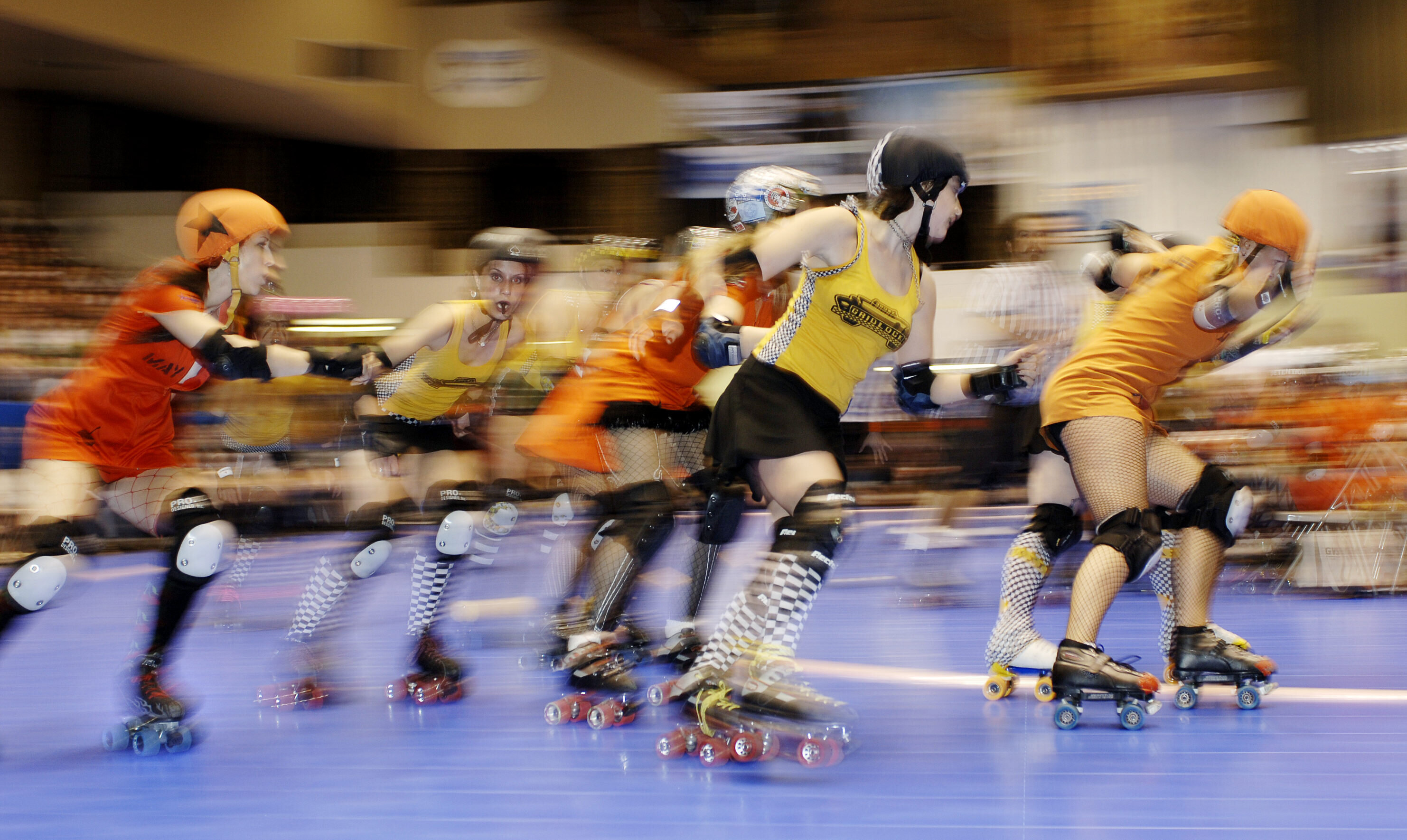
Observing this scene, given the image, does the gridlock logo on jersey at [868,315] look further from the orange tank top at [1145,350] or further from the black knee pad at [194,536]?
the black knee pad at [194,536]

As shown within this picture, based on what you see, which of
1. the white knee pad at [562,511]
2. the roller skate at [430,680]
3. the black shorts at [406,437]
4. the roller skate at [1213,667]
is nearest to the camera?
the roller skate at [1213,667]

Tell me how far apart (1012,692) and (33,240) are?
27.4 feet

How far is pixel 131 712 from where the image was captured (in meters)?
2.81

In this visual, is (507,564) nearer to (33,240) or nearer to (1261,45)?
(33,240)

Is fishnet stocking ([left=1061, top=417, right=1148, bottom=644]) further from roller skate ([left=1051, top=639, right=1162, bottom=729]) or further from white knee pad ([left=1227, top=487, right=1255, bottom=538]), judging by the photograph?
white knee pad ([left=1227, top=487, right=1255, bottom=538])

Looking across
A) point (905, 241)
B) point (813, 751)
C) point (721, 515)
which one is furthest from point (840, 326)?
point (813, 751)

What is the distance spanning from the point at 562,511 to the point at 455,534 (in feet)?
1.56

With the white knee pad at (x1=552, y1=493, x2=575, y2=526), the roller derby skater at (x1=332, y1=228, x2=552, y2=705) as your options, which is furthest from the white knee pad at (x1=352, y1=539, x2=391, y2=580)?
the white knee pad at (x1=552, y1=493, x2=575, y2=526)

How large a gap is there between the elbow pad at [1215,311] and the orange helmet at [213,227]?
2153 mm

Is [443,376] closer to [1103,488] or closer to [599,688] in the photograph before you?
[599,688]

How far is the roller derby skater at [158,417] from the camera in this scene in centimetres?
252

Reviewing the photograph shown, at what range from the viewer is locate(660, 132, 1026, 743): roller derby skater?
2244 mm

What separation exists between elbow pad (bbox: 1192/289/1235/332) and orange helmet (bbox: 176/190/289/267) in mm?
2153

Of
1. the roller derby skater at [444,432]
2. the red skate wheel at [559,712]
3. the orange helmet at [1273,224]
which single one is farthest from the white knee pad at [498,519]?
the orange helmet at [1273,224]
